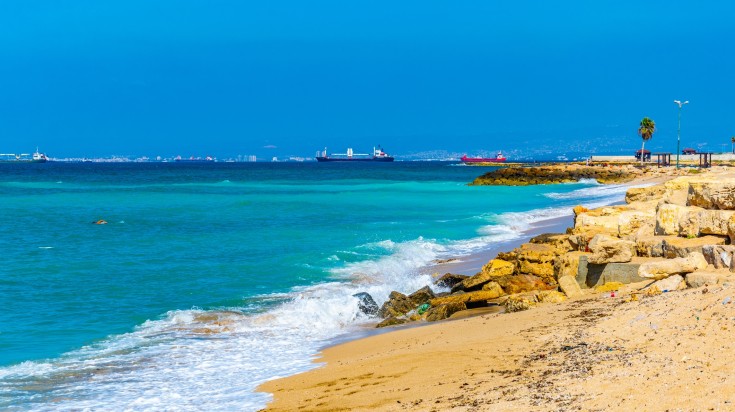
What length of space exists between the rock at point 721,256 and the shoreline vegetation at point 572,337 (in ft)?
0.06

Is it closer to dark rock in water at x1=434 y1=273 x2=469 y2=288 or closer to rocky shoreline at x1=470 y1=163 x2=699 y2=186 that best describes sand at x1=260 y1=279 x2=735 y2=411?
dark rock in water at x1=434 y1=273 x2=469 y2=288

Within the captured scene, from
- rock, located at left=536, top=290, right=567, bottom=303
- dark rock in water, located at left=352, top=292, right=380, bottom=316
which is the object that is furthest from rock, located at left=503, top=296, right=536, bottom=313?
dark rock in water, located at left=352, top=292, right=380, bottom=316

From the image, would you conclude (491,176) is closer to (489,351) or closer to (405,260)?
(405,260)

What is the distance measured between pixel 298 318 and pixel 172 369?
11.9 feet

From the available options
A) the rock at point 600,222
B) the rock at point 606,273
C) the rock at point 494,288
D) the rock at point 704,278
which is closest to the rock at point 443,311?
the rock at point 494,288

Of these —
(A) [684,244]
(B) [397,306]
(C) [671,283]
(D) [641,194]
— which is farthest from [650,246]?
(D) [641,194]

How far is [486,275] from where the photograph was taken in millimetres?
14883

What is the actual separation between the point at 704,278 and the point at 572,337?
2.26 metres

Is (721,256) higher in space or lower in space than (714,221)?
lower

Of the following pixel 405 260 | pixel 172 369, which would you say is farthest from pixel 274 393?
pixel 405 260

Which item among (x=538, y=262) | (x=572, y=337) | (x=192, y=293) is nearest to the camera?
(x=572, y=337)

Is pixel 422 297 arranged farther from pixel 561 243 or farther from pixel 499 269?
pixel 561 243

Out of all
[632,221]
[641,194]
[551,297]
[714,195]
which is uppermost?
[714,195]

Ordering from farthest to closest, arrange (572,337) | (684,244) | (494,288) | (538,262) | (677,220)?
(538,262), (494,288), (677,220), (684,244), (572,337)
